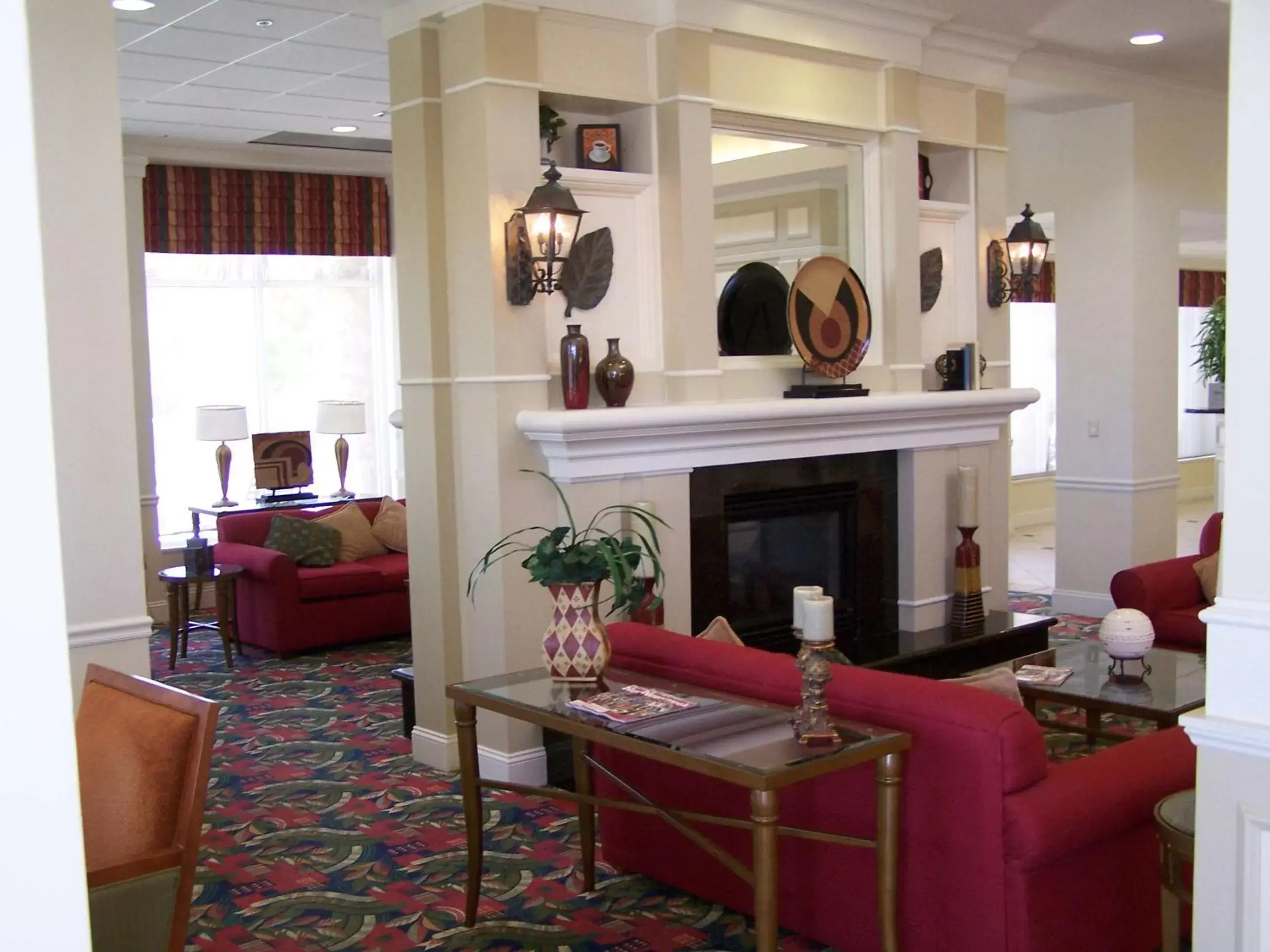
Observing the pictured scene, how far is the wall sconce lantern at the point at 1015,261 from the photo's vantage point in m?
6.56

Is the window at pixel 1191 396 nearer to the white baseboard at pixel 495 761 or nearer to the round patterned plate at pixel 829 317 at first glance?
the round patterned plate at pixel 829 317

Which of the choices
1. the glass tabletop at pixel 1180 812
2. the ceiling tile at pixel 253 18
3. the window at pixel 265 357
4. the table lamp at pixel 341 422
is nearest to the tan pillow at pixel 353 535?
the table lamp at pixel 341 422

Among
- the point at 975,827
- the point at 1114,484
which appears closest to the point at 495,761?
the point at 975,827

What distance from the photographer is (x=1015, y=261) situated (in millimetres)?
6617

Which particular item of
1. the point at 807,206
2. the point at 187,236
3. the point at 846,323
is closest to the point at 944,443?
the point at 846,323

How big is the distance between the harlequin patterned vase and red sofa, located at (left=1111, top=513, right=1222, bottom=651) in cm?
327

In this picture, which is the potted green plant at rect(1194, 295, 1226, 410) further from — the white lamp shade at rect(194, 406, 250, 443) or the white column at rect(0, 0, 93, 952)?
the white column at rect(0, 0, 93, 952)

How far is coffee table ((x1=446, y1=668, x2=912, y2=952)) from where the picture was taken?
272cm

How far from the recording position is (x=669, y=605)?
16.6 ft

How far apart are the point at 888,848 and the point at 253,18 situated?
424 centimetres

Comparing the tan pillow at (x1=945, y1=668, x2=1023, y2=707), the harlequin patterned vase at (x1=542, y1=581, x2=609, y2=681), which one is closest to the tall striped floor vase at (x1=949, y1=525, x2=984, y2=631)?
the tan pillow at (x1=945, y1=668, x2=1023, y2=707)

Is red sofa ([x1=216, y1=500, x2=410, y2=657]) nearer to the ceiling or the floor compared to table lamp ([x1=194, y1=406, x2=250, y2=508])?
nearer to the floor

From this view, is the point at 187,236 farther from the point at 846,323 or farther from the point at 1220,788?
the point at 1220,788

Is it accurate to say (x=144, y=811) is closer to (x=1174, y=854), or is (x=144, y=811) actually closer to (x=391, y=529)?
(x=1174, y=854)
